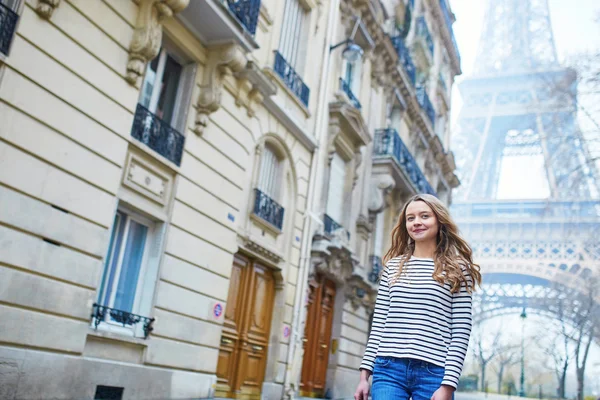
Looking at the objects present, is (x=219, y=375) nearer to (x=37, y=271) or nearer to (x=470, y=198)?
(x=37, y=271)

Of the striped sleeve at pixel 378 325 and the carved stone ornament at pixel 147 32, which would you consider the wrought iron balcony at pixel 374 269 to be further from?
the striped sleeve at pixel 378 325

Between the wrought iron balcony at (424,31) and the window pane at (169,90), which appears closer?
the window pane at (169,90)

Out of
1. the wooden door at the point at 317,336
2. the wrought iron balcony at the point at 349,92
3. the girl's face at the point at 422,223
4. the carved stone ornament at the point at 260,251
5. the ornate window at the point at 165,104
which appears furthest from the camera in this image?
the wrought iron balcony at the point at 349,92

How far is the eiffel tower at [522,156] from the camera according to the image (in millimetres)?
15320

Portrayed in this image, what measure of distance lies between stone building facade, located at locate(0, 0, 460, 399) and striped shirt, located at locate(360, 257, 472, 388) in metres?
4.80

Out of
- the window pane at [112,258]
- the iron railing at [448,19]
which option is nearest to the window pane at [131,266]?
the window pane at [112,258]

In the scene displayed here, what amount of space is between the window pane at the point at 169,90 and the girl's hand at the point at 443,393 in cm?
759

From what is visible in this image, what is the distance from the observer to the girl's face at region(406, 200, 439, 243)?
134 inches

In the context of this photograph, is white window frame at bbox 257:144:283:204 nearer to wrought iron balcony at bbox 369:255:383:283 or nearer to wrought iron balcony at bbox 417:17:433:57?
wrought iron balcony at bbox 369:255:383:283

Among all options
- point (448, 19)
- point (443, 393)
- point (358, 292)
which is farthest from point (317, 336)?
point (448, 19)

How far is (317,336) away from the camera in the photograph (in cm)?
1550

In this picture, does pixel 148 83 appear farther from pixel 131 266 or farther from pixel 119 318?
pixel 119 318

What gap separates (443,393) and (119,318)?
636cm

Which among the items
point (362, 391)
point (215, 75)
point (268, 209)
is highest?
point (215, 75)
